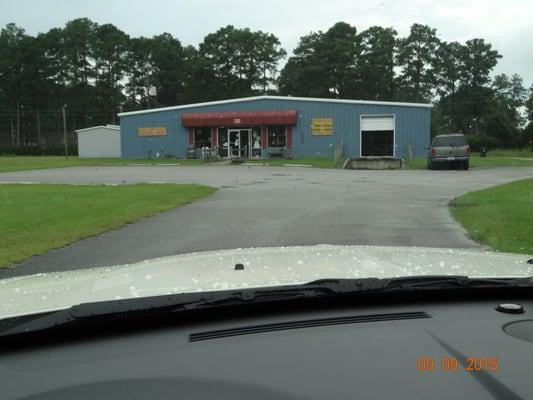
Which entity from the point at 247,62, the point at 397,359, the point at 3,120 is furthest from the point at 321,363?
the point at 3,120

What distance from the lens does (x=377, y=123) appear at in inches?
1682

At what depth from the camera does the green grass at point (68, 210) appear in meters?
9.16

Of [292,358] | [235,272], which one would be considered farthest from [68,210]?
[292,358]

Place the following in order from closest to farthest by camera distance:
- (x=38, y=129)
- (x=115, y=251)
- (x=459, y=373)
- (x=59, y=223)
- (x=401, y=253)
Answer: (x=459, y=373) → (x=401, y=253) → (x=115, y=251) → (x=59, y=223) → (x=38, y=129)

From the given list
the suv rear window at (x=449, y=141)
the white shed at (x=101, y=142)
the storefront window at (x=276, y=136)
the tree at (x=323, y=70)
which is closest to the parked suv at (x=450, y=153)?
the suv rear window at (x=449, y=141)

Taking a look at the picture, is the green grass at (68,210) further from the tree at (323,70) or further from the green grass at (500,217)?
the tree at (323,70)

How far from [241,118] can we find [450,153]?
63.2ft

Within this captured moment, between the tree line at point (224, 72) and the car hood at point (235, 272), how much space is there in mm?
91037

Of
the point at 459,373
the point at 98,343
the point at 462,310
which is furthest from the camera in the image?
the point at 462,310

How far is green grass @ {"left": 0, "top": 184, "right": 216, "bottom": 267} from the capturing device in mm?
9156

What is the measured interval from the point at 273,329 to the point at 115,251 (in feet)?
20.9

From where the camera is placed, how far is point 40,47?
10069 centimetres

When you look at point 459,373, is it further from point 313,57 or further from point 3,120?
point 3,120

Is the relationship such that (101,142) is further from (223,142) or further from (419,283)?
(419,283)
